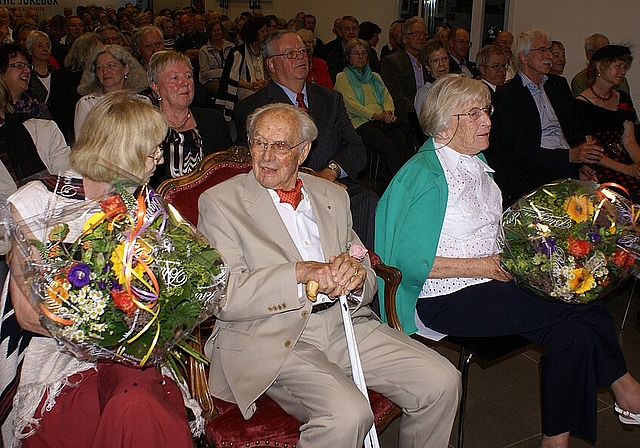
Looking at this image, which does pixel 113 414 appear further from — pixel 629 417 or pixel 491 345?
pixel 629 417

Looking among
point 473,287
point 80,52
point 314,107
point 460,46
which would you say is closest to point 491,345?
point 473,287

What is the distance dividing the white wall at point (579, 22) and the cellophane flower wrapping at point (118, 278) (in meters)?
6.71

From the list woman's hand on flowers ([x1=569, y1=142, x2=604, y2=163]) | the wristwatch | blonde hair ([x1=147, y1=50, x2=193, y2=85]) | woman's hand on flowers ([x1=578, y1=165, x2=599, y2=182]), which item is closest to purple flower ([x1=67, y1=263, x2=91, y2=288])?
blonde hair ([x1=147, y1=50, x2=193, y2=85])

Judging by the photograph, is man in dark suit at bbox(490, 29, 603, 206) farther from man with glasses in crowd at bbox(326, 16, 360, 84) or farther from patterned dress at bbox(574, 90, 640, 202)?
man with glasses in crowd at bbox(326, 16, 360, 84)

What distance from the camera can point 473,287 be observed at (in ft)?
8.61

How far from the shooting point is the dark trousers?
2473mm

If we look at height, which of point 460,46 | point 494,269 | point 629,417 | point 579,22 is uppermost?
point 579,22

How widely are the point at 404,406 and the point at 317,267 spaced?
55cm

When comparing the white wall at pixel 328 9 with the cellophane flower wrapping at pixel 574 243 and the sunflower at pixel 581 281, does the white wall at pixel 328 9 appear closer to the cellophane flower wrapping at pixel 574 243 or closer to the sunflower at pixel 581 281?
the cellophane flower wrapping at pixel 574 243

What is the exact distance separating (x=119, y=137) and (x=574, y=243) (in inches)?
58.4

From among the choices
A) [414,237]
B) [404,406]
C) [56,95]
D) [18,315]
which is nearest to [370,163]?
[56,95]

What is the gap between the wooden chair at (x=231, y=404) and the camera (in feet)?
6.61

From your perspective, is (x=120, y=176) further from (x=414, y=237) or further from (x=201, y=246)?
(x=414, y=237)

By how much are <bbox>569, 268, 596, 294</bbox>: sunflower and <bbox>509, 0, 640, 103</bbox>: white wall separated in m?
5.73
